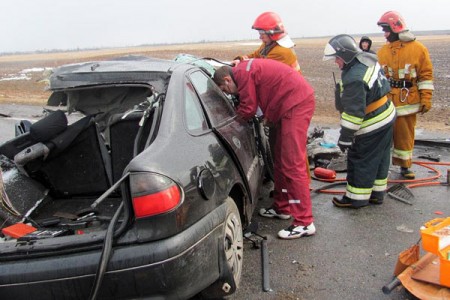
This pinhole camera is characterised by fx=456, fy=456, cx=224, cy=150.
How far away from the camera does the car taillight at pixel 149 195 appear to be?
7.57 feet

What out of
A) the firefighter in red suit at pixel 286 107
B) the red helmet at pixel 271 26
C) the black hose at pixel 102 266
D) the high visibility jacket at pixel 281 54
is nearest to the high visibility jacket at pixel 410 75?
the high visibility jacket at pixel 281 54

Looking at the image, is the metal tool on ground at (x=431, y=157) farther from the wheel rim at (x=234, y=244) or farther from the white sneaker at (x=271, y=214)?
the wheel rim at (x=234, y=244)

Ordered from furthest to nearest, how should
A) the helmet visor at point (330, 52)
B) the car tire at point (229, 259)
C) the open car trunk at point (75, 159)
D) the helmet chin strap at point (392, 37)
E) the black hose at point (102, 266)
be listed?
the helmet chin strap at point (392, 37) < the helmet visor at point (330, 52) < the open car trunk at point (75, 159) < the car tire at point (229, 259) < the black hose at point (102, 266)

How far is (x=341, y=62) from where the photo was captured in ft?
14.8

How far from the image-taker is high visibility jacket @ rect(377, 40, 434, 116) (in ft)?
18.3

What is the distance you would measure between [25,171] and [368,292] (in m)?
2.66

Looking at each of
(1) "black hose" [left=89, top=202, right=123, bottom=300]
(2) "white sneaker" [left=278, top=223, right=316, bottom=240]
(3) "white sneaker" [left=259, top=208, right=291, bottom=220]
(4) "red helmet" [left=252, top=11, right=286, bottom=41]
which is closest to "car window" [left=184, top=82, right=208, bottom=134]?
(1) "black hose" [left=89, top=202, right=123, bottom=300]

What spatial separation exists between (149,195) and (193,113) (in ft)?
3.05

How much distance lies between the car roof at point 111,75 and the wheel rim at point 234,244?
102 cm

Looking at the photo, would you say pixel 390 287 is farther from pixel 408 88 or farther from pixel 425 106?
pixel 408 88

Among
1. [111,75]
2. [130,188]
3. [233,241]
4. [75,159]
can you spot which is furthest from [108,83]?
[233,241]

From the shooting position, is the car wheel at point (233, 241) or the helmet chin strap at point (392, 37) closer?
the car wheel at point (233, 241)

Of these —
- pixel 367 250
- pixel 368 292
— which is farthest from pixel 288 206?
pixel 368 292

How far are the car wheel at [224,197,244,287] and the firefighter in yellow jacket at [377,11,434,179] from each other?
3.35m
